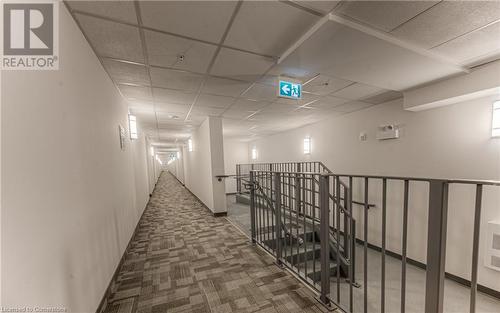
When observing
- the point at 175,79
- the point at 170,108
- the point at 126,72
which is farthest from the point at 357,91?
the point at 170,108

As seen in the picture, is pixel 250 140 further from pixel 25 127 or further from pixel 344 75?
pixel 25 127

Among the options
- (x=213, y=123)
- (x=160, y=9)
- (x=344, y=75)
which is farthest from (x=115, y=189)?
(x=344, y=75)

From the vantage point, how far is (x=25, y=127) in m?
0.92

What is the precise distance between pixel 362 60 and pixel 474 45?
3.29ft

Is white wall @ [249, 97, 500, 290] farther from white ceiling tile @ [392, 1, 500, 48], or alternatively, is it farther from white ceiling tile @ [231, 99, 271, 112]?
white ceiling tile @ [231, 99, 271, 112]

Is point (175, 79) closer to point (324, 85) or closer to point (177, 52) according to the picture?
point (177, 52)

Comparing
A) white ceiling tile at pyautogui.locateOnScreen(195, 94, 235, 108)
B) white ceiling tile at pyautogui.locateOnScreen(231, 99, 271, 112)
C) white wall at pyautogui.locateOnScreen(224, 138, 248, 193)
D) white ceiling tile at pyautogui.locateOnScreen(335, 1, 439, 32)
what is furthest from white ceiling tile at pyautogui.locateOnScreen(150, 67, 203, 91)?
white wall at pyautogui.locateOnScreen(224, 138, 248, 193)

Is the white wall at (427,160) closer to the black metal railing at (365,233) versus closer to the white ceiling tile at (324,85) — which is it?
the black metal railing at (365,233)

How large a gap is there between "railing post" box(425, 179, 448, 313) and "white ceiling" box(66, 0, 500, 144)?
133cm

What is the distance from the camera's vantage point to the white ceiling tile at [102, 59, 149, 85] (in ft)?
6.83

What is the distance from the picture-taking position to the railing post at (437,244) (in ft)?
3.31

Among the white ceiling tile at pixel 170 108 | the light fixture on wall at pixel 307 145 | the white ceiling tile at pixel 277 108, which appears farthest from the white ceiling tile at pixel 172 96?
the light fixture on wall at pixel 307 145

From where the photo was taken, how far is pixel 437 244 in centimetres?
102

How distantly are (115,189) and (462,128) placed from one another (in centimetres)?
495
